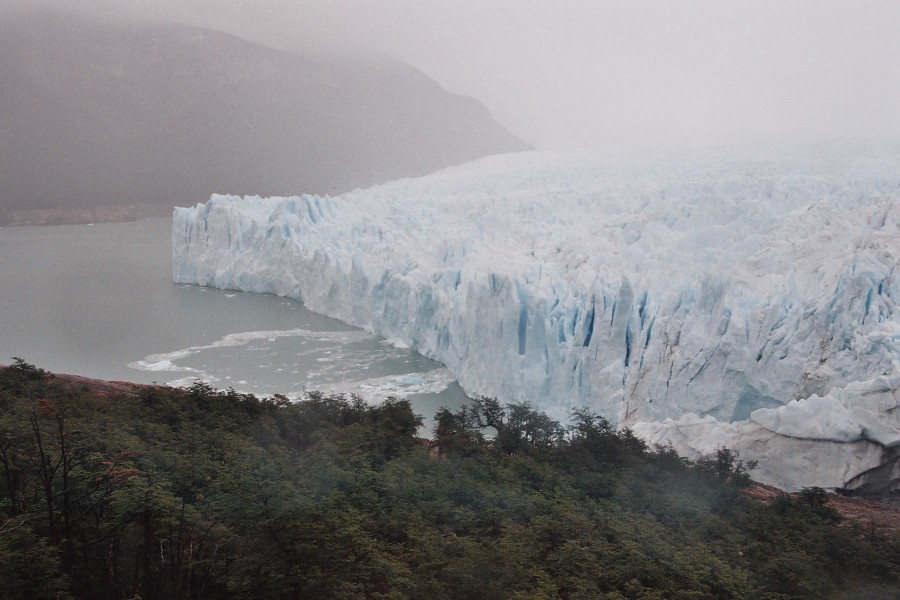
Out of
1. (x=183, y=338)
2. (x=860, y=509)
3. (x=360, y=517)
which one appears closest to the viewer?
(x=360, y=517)

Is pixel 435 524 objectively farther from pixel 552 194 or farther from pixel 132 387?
pixel 552 194

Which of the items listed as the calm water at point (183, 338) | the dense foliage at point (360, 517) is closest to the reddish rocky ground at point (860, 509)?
the dense foliage at point (360, 517)

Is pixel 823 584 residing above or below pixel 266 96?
below

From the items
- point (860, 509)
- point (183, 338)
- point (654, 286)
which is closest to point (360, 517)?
point (860, 509)

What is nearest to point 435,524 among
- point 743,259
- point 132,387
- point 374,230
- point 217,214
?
point 132,387

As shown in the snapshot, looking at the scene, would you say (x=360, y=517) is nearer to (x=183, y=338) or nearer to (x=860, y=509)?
(x=860, y=509)

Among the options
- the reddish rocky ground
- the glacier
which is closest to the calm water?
the glacier

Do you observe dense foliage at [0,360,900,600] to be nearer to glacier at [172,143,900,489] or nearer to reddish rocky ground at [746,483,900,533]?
reddish rocky ground at [746,483,900,533]
